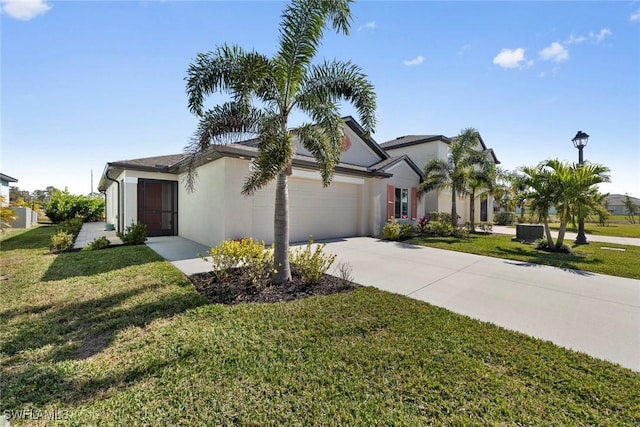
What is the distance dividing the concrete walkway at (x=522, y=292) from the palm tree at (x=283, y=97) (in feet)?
10.2

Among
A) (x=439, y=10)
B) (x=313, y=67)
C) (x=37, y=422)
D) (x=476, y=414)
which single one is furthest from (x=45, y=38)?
(x=476, y=414)

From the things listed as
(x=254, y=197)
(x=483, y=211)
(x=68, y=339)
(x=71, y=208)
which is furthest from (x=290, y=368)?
(x=71, y=208)

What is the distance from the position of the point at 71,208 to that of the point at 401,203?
27760 mm

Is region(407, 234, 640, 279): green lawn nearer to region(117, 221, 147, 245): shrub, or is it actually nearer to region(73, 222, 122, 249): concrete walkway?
region(117, 221, 147, 245): shrub

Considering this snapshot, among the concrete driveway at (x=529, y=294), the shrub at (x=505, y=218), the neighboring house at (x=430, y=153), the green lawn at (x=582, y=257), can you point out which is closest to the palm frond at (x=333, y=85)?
the concrete driveway at (x=529, y=294)

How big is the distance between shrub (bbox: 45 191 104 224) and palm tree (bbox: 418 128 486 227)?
91.0 feet

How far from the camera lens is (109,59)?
793 centimetres

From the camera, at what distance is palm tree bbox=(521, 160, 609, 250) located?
10188 millimetres

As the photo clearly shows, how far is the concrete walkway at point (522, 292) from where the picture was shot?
3.90 meters

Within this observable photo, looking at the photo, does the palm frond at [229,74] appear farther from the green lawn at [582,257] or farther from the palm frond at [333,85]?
the green lawn at [582,257]

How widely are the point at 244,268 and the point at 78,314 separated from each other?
2.89m

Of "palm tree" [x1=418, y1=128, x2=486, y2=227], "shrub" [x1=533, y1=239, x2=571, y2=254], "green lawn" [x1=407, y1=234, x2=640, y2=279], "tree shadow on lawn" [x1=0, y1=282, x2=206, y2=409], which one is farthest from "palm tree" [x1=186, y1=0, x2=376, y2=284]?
"palm tree" [x1=418, y1=128, x2=486, y2=227]

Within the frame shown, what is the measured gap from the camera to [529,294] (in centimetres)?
559

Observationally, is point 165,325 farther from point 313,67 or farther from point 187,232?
point 187,232
